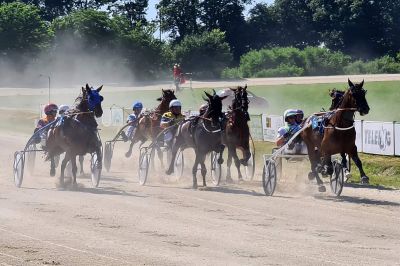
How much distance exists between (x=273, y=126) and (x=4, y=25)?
44.3 meters

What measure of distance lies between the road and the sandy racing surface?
14 mm

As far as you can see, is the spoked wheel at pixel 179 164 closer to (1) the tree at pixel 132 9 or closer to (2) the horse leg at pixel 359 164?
(2) the horse leg at pixel 359 164

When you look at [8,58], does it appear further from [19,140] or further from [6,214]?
[6,214]

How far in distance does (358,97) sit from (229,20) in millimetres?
77263

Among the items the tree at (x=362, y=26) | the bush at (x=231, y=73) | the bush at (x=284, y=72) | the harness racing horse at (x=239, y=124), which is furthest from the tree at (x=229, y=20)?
the harness racing horse at (x=239, y=124)

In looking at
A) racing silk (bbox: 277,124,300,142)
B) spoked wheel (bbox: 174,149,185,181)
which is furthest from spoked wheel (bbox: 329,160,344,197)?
spoked wheel (bbox: 174,149,185,181)

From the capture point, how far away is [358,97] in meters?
19.0

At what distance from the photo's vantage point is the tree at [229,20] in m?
93.8

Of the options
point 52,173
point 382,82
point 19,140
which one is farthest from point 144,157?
point 382,82

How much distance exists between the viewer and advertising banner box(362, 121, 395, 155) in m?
25.1

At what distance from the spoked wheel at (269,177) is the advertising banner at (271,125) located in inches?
431

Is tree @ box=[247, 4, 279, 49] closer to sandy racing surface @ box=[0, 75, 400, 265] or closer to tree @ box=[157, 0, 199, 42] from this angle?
tree @ box=[157, 0, 199, 42]

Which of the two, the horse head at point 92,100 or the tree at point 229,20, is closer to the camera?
the horse head at point 92,100

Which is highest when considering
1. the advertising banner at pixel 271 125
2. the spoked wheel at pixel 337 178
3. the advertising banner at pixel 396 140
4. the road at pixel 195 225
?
the advertising banner at pixel 271 125
